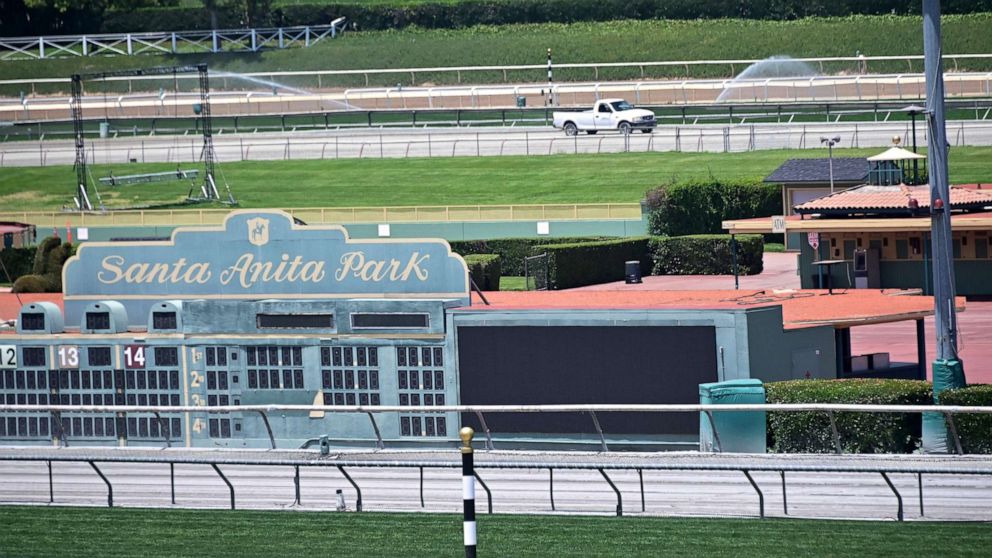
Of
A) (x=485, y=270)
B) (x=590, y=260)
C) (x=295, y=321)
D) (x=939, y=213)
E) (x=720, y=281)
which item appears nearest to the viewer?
(x=939, y=213)

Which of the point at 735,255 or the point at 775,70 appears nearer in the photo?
the point at 735,255

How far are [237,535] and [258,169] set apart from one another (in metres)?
45.9

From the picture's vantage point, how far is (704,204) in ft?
157

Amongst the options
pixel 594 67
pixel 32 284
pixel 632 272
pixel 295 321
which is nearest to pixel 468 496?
pixel 295 321

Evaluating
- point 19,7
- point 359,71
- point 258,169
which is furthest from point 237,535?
point 19,7

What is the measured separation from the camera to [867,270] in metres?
39.3

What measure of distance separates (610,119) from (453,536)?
153 ft

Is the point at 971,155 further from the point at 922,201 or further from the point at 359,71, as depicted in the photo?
the point at 359,71

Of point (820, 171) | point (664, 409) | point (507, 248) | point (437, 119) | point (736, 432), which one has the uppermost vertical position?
point (437, 119)

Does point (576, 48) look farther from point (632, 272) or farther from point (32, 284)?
point (32, 284)

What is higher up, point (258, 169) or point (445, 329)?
point (258, 169)

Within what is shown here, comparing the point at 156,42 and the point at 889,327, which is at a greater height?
the point at 156,42

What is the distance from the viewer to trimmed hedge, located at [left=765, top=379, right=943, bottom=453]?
1967 centimetres

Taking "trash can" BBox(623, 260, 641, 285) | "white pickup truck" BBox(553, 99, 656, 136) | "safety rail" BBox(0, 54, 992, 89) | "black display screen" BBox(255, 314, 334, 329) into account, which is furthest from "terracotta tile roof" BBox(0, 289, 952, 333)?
"safety rail" BBox(0, 54, 992, 89)
